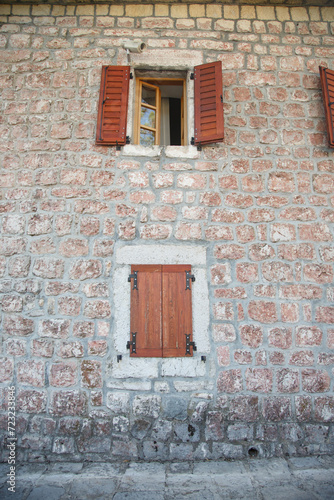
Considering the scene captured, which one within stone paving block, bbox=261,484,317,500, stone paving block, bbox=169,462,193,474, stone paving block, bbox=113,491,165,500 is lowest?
stone paving block, bbox=113,491,165,500

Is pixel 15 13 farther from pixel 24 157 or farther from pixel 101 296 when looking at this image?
pixel 101 296

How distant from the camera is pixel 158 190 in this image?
322 centimetres

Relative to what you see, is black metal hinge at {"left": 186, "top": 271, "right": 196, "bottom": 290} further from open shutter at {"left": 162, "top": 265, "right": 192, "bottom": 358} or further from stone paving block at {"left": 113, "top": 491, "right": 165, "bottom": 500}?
stone paving block at {"left": 113, "top": 491, "right": 165, "bottom": 500}

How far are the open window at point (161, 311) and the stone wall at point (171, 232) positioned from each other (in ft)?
0.66

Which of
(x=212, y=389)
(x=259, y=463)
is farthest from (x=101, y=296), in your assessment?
(x=259, y=463)

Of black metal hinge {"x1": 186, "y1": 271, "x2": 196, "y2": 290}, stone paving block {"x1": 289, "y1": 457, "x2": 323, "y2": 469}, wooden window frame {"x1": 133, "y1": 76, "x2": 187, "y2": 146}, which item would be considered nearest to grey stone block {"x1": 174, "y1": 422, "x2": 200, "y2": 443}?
stone paving block {"x1": 289, "y1": 457, "x2": 323, "y2": 469}

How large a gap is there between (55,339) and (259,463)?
2.21m

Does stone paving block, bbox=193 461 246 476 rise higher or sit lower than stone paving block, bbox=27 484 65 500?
higher

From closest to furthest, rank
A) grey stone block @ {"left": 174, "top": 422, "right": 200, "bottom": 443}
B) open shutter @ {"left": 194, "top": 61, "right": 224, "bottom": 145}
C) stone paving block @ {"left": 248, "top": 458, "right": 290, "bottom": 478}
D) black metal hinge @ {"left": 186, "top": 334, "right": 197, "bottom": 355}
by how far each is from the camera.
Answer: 1. stone paving block @ {"left": 248, "top": 458, "right": 290, "bottom": 478}
2. grey stone block @ {"left": 174, "top": 422, "right": 200, "bottom": 443}
3. black metal hinge @ {"left": 186, "top": 334, "right": 197, "bottom": 355}
4. open shutter @ {"left": 194, "top": 61, "right": 224, "bottom": 145}

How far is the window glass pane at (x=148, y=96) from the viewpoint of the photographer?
3.67 metres

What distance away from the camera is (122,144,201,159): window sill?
327cm

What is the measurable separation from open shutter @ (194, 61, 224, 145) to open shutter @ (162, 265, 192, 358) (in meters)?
1.46

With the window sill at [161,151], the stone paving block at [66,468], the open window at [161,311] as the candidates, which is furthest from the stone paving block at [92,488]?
the window sill at [161,151]

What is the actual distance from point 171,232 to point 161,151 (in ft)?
2.97
